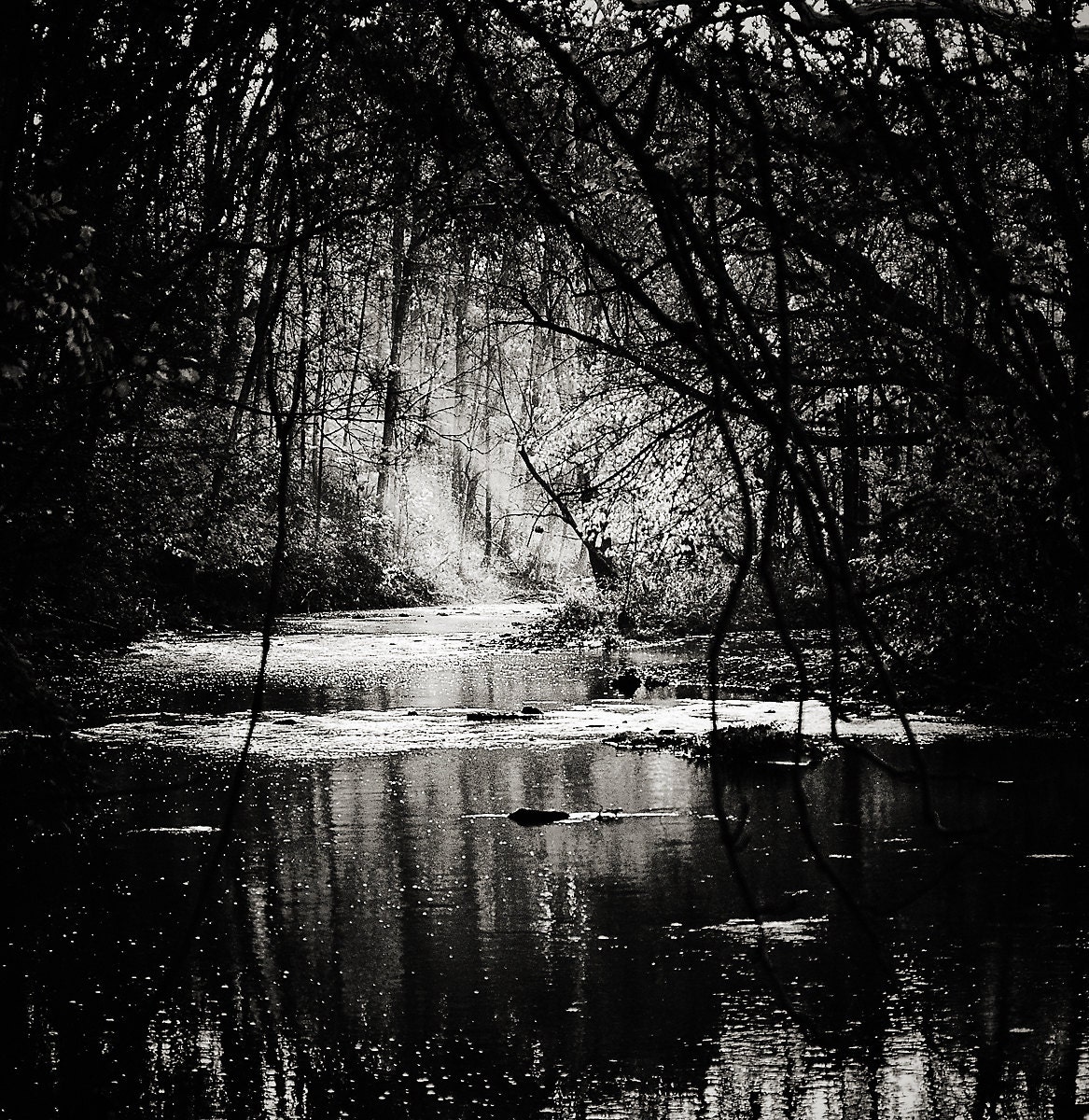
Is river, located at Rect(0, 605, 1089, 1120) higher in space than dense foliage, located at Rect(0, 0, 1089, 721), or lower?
lower

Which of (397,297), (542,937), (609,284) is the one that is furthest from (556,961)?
(397,297)

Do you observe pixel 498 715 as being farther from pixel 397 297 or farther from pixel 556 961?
pixel 556 961

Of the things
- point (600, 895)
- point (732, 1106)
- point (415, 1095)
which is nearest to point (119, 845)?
point (600, 895)

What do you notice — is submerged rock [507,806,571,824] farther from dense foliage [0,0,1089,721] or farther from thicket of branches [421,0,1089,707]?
thicket of branches [421,0,1089,707]

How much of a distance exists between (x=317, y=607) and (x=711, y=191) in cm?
2968

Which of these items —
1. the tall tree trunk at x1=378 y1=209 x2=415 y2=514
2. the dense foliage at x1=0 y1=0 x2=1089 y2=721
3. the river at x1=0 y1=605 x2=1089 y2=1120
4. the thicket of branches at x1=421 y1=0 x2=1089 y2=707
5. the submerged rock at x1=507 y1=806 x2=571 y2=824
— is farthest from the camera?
the submerged rock at x1=507 y1=806 x2=571 y2=824

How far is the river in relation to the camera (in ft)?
18.9

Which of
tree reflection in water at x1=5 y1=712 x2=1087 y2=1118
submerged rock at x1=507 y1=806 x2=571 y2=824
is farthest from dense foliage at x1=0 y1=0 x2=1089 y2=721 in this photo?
submerged rock at x1=507 y1=806 x2=571 y2=824

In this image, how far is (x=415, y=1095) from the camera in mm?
5688

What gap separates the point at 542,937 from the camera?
763 cm

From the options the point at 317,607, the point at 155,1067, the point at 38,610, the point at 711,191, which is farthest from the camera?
the point at 317,607

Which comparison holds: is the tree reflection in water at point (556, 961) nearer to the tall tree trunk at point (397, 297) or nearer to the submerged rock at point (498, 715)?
the tall tree trunk at point (397, 297)

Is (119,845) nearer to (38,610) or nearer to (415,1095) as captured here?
(38,610)

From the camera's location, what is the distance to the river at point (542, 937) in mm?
5766
